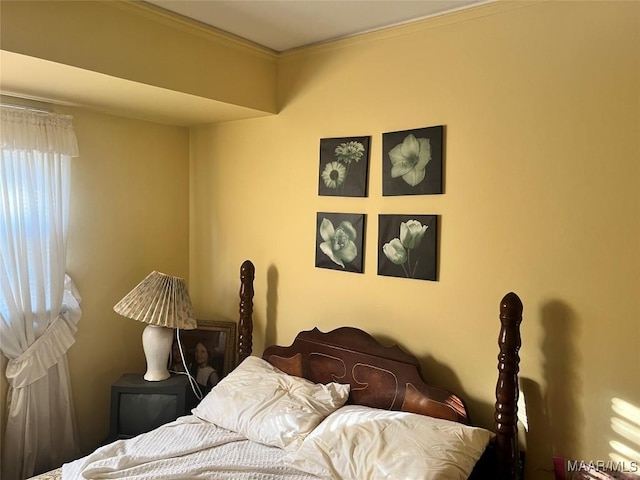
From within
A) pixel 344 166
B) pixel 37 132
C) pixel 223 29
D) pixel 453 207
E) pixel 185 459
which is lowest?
pixel 185 459

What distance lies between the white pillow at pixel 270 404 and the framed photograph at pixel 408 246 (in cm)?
61

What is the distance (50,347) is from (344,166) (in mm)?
1719

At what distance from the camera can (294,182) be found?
2.83 metres

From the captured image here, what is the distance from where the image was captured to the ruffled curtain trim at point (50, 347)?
248cm

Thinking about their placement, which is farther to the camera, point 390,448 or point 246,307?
point 246,307

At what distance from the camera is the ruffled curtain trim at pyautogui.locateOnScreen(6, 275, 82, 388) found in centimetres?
248

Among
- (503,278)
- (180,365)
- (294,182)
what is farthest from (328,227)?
(180,365)

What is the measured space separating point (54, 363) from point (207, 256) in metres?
1.05

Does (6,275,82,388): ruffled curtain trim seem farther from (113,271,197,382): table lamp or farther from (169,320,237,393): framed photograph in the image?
(169,320,237,393): framed photograph

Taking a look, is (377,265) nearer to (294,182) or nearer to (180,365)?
(294,182)

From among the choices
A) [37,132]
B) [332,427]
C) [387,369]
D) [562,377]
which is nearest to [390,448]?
[332,427]

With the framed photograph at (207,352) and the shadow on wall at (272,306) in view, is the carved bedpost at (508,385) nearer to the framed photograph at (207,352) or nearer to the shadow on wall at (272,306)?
the shadow on wall at (272,306)

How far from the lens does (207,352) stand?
9.91 ft

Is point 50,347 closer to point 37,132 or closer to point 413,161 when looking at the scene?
point 37,132
